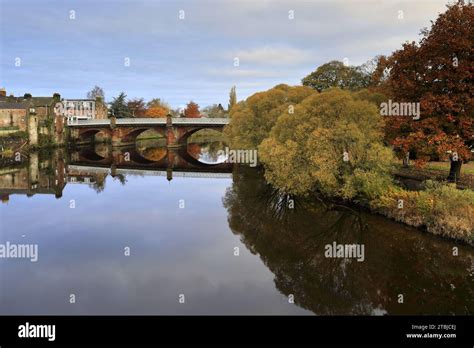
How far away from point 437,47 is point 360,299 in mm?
18064

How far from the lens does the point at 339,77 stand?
224ft

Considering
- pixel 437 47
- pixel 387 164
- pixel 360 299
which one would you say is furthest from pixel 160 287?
pixel 437 47

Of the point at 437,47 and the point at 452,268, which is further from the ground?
the point at 437,47

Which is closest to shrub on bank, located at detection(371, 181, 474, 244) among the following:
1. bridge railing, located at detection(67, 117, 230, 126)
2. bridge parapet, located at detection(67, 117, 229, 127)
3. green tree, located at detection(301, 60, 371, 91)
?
green tree, located at detection(301, 60, 371, 91)

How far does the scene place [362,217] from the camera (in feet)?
81.0

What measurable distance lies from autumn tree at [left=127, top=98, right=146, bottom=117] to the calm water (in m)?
95.0

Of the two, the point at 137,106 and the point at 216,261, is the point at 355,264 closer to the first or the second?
the point at 216,261

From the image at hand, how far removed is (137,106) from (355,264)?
390 ft

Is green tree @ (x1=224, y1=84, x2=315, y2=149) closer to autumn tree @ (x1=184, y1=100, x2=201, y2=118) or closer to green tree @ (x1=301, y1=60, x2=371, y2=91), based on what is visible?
green tree @ (x1=301, y1=60, x2=371, y2=91)
